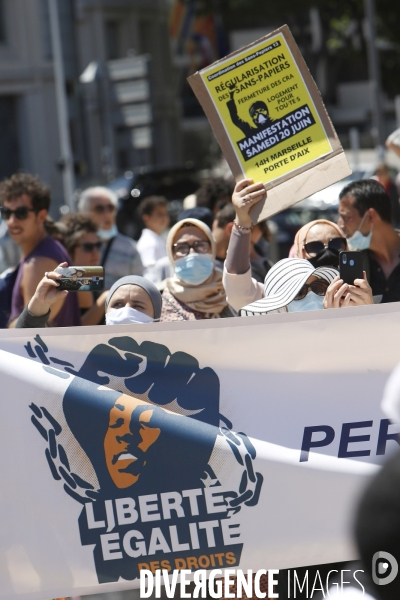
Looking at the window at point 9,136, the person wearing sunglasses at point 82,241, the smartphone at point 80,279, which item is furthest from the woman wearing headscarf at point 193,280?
the window at point 9,136

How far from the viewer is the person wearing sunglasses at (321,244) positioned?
461 cm

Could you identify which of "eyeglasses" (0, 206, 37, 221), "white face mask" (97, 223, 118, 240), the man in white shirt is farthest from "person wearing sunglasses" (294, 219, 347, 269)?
"white face mask" (97, 223, 118, 240)

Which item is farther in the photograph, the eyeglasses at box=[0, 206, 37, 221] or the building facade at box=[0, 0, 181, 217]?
the building facade at box=[0, 0, 181, 217]

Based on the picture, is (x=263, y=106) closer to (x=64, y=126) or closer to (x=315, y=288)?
(x=315, y=288)

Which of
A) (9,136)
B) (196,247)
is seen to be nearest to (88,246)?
(196,247)

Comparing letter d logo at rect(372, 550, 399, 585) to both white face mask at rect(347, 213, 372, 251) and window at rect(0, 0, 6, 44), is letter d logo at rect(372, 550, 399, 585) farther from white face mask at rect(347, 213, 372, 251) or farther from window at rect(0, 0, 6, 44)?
window at rect(0, 0, 6, 44)

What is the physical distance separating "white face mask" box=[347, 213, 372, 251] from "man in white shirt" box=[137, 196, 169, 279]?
2381 millimetres

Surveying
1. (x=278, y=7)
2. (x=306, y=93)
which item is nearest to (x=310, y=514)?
(x=306, y=93)

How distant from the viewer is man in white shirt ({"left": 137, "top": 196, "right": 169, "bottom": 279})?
26.3 ft

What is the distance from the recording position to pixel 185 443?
3.46m

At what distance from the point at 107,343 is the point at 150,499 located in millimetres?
547

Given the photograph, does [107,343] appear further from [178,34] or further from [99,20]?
[99,20]

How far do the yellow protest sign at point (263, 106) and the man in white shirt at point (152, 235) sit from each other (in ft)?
9.26

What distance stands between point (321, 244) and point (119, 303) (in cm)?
102
